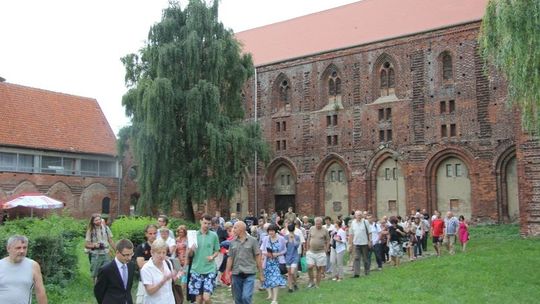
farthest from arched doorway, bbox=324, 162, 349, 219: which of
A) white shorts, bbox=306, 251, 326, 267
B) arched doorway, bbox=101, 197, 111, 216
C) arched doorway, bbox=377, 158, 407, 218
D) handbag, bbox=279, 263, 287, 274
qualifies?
handbag, bbox=279, 263, 287, 274

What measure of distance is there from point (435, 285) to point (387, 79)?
2113 cm

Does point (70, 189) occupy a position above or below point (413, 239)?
above

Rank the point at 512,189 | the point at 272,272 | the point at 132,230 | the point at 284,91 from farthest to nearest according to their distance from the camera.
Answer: the point at 284,91
the point at 512,189
the point at 132,230
the point at 272,272

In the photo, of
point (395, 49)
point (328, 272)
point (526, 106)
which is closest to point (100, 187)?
point (395, 49)

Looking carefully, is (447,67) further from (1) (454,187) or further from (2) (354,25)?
(2) (354,25)

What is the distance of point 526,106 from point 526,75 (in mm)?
1218

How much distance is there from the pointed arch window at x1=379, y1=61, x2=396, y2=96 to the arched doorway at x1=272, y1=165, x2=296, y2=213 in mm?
7857

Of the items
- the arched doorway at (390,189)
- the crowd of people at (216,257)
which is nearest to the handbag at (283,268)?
the crowd of people at (216,257)

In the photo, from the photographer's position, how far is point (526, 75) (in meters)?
14.3

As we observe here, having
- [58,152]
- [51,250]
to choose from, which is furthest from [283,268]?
[58,152]

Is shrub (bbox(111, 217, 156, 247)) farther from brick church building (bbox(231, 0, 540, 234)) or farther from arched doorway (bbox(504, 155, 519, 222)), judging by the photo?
arched doorway (bbox(504, 155, 519, 222))

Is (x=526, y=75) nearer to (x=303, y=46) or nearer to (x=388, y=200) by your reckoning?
(x=388, y=200)

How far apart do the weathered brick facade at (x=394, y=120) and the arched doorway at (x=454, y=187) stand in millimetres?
223

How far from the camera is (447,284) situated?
13133 mm
